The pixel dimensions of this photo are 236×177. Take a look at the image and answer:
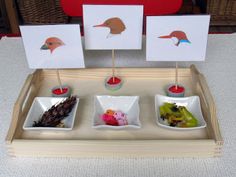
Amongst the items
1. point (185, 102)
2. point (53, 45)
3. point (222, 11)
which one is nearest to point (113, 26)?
point (53, 45)

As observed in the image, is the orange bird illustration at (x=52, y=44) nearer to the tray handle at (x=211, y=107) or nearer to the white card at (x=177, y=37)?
the white card at (x=177, y=37)

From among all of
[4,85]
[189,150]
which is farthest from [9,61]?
[189,150]

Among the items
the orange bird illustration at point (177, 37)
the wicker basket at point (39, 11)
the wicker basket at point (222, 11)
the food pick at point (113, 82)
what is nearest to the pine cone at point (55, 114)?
the food pick at point (113, 82)

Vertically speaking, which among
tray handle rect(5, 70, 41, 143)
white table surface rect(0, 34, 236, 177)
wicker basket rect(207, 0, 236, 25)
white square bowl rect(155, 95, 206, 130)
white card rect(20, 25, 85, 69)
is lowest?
wicker basket rect(207, 0, 236, 25)

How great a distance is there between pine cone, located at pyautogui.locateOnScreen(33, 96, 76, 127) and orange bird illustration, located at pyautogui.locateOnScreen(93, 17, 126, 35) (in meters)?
0.19

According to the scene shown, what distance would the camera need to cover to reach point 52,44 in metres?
0.67

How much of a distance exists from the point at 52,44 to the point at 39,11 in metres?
1.51

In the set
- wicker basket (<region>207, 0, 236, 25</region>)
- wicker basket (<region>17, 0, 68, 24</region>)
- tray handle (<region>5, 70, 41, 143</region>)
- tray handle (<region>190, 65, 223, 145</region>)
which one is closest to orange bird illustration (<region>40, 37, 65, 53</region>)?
tray handle (<region>5, 70, 41, 143</region>)

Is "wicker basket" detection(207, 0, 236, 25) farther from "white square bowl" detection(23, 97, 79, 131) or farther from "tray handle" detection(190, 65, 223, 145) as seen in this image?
"white square bowl" detection(23, 97, 79, 131)

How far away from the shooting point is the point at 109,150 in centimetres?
58

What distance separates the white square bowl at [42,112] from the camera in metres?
0.62

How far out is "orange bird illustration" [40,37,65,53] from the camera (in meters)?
0.67

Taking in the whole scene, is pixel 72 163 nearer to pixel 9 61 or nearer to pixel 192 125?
→ pixel 192 125

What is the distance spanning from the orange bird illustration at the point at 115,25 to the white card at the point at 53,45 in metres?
0.07
